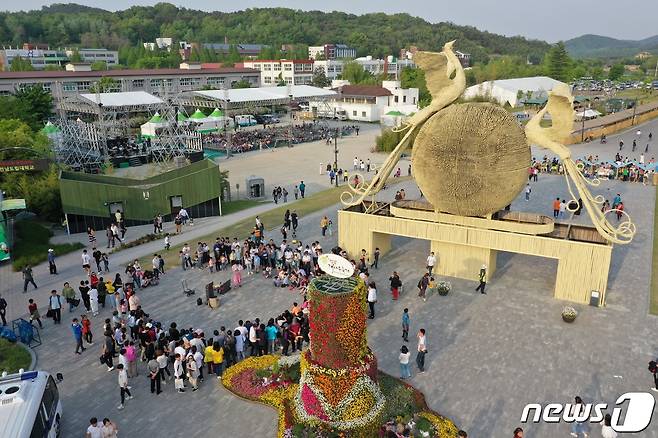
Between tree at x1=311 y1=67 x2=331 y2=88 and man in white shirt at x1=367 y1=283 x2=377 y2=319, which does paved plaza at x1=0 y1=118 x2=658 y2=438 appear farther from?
tree at x1=311 y1=67 x2=331 y2=88

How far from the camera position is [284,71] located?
104 m

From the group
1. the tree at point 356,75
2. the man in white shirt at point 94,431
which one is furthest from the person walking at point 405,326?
the tree at point 356,75

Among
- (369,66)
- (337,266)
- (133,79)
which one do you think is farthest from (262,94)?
(369,66)

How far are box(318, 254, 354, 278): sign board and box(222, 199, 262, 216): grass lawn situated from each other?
64.3ft

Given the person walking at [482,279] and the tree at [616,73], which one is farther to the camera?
the tree at [616,73]

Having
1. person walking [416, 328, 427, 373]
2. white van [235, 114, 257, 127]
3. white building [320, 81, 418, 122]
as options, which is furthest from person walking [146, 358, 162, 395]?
white building [320, 81, 418, 122]

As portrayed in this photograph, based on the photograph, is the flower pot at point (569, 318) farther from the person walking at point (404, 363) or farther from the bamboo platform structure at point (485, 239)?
the person walking at point (404, 363)

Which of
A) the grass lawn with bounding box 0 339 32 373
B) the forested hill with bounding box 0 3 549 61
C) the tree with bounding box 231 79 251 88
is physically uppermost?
the forested hill with bounding box 0 3 549 61

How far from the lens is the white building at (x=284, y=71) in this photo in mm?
103438

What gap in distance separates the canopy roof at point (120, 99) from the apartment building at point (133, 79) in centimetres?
328

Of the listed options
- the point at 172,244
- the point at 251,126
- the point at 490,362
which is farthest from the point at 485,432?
the point at 251,126

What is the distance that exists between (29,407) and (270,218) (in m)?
19.0

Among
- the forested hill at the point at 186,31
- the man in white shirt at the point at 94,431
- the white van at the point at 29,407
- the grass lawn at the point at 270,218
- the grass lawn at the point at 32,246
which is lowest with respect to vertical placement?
the grass lawn at the point at 32,246

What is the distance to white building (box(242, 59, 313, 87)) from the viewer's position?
339 feet
